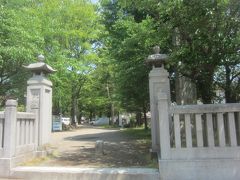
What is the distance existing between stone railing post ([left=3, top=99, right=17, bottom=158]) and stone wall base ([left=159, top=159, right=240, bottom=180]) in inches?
175

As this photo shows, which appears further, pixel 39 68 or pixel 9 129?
pixel 39 68

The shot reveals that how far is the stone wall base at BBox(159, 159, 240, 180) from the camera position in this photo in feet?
23.7

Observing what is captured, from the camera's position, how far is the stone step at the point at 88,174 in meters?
7.46

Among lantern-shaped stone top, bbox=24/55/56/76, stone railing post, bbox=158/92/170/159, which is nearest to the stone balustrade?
lantern-shaped stone top, bbox=24/55/56/76

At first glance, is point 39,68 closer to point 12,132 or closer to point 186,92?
point 12,132

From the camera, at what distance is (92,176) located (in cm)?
761

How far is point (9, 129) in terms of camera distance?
8531mm

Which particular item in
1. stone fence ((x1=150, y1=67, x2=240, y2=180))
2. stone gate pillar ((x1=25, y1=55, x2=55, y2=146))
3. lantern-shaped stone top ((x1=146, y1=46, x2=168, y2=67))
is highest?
lantern-shaped stone top ((x1=146, y1=46, x2=168, y2=67))

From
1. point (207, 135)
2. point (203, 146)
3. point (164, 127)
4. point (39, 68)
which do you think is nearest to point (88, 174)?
point (164, 127)

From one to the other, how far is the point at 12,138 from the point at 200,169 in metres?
5.48

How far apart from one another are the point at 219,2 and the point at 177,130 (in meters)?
3.56

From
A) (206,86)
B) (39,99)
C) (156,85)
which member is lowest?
(39,99)

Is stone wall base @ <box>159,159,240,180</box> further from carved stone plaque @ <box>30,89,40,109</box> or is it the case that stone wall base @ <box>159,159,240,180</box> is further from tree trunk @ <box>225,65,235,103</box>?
carved stone plaque @ <box>30,89,40,109</box>

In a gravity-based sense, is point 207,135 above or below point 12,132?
below
